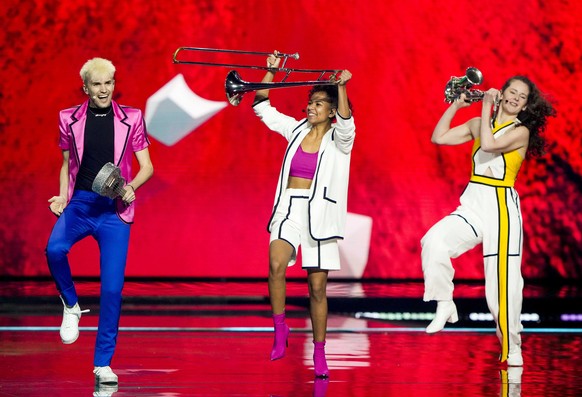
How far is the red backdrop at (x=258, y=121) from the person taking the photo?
492 inches

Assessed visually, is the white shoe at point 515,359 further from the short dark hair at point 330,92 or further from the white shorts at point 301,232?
the short dark hair at point 330,92

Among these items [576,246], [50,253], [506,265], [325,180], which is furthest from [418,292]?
[50,253]

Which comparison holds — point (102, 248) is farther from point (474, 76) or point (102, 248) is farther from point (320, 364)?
point (474, 76)

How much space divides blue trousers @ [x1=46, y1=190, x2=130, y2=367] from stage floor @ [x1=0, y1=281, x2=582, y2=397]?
27cm

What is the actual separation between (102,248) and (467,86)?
2696 mm

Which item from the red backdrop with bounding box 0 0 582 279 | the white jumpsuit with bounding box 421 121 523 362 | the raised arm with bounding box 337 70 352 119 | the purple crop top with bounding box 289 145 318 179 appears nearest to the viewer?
the raised arm with bounding box 337 70 352 119

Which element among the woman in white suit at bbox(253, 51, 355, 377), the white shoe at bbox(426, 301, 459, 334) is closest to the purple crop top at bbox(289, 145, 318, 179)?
the woman in white suit at bbox(253, 51, 355, 377)

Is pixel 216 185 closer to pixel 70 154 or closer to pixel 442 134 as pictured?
pixel 442 134

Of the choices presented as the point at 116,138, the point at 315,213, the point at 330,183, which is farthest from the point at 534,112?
the point at 116,138

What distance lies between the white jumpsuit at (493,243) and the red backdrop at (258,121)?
5.15m

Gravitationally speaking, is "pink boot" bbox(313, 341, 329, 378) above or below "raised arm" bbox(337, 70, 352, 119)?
below

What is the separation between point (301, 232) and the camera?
21.9ft

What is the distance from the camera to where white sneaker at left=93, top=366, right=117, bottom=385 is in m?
6.20

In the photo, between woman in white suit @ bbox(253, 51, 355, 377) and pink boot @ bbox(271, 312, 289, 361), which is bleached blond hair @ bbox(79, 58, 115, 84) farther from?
pink boot @ bbox(271, 312, 289, 361)
